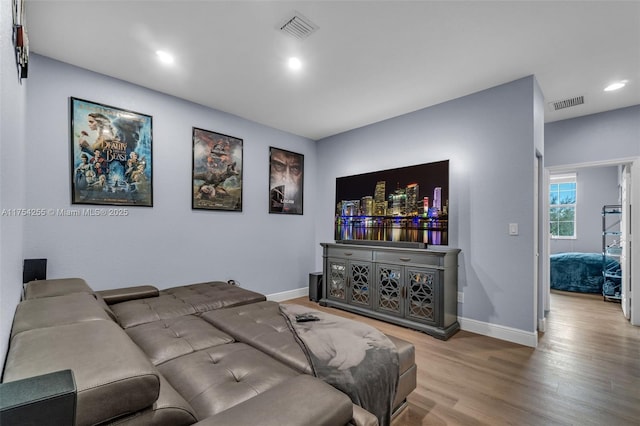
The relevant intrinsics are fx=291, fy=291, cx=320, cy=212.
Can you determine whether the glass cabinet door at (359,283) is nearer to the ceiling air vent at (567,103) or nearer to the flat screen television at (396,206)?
the flat screen television at (396,206)

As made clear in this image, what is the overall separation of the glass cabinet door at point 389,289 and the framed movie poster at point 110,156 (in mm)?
2814

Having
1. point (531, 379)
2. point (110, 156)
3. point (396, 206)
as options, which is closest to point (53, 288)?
point (110, 156)

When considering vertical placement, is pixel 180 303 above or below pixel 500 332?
above

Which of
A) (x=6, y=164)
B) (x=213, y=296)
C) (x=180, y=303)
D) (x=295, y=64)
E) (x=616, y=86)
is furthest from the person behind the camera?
(x=616, y=86)

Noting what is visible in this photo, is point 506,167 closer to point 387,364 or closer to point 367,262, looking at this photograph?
point 367,262

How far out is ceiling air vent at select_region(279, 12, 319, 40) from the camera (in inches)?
84.4

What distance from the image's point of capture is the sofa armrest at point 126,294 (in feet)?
7.90

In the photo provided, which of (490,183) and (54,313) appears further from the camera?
(490,183)

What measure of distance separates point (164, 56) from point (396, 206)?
2.96m

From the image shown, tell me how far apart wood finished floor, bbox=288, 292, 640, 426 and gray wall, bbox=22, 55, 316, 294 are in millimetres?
1976

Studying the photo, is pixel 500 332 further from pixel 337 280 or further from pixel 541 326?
pixel 337 280

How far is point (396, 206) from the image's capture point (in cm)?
377

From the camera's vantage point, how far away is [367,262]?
3.74 meters

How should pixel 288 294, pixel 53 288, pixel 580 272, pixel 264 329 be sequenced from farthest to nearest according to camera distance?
pixel 580 272, pixel 288 294, pixel 53 288, pixel 264 329
